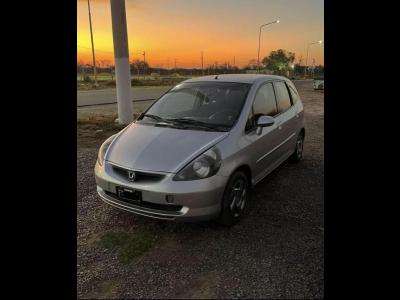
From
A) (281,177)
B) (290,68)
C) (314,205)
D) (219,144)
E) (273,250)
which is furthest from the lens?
(290,68)

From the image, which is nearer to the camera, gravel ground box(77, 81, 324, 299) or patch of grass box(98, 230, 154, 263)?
gravel ground box(77, 81, 324, 299)

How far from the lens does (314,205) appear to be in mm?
4418

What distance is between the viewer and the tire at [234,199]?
11.7 ft

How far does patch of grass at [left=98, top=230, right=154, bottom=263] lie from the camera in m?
3.28

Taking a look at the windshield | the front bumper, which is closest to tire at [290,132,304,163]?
the windshield

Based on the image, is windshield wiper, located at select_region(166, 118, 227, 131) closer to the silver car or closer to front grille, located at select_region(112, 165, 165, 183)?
the silver car

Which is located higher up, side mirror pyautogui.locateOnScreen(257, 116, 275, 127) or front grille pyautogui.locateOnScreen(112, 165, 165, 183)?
side mirror pyautogui.locateOnScreen(257, 116, 275, 127)

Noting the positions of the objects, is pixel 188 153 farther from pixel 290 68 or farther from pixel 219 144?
pixel 290 68

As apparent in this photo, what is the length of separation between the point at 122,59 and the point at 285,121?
5.71 m

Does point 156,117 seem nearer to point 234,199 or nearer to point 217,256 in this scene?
point 234,199

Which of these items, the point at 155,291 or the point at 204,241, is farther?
the point at 204,241

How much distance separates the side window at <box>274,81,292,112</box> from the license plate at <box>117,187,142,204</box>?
275 cm
